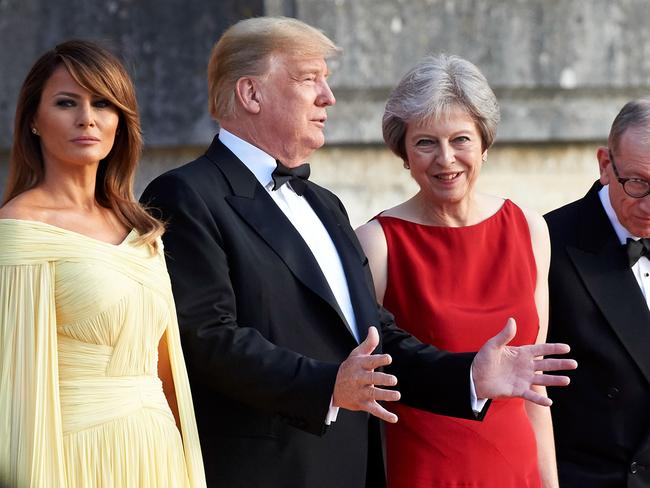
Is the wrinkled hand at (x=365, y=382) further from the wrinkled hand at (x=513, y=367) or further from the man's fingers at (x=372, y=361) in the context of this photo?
the wrinkled hand at (x=513, y=367)

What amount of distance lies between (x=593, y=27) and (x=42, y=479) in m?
4.98

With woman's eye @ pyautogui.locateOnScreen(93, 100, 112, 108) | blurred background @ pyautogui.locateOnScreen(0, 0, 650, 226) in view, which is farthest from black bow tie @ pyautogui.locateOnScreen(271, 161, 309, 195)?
blurred background @ pyautogui.locateOnScreen(0, 0, 650, 226)

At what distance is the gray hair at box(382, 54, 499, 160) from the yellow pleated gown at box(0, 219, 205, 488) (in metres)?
1.19

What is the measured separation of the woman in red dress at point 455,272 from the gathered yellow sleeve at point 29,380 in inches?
51.5

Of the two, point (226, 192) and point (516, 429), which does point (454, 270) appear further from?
point (226, 192)

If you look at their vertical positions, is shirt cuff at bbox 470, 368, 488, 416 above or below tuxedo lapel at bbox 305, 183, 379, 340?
below

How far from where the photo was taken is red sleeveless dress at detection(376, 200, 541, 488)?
406 centimetres

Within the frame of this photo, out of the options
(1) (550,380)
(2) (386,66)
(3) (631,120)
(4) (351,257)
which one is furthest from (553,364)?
(2) (386,66)

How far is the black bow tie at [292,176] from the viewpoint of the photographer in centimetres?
372

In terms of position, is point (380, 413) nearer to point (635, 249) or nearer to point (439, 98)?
point (439, 98)

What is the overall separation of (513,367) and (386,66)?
3.63 meters

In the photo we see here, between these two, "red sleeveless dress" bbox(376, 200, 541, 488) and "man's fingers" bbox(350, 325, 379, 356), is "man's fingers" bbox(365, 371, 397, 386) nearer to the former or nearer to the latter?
"man's fingers" bbox(350, 325, 379, 356)

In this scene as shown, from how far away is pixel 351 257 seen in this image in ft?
12.5

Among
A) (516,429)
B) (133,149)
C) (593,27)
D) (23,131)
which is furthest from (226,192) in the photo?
(593,27)
